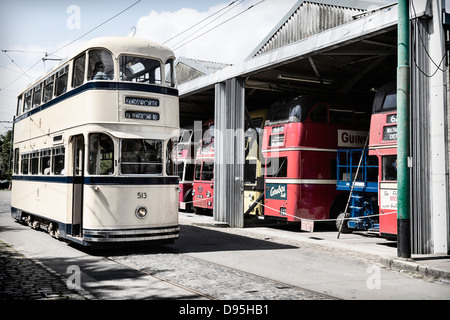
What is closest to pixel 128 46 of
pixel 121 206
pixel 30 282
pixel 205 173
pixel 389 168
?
pixel 121 206

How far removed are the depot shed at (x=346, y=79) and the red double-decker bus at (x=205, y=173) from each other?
2047 mm

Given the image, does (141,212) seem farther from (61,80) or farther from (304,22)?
(304,22)

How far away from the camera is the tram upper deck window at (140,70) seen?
36.2 feet

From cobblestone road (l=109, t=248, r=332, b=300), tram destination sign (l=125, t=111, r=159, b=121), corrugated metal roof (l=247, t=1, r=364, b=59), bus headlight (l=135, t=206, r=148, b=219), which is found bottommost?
cobblestone road (l=109, t=248, r=332, b=300)

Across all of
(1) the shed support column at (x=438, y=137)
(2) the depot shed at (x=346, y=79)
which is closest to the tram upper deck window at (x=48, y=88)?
(2) the depot shed at (x=346, y=79)

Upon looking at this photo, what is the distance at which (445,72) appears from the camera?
37.1 ft

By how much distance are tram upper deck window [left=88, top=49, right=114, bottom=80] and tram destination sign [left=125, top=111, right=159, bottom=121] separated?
93cm

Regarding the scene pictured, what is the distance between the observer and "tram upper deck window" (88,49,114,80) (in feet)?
36.0

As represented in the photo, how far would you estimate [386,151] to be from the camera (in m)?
12.9

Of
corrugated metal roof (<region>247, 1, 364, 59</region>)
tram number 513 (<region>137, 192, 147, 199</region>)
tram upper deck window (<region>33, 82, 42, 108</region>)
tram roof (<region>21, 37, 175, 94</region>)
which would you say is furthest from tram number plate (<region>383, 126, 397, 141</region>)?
tram upper deck window (<region>33, 82, 42, 108</region>)

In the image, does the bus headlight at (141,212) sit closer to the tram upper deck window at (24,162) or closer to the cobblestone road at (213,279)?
Answer: the cobblestone road at (213,279)

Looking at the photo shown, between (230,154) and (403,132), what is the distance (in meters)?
8.60

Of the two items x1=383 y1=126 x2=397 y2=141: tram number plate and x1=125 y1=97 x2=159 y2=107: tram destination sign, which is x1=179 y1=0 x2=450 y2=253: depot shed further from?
x1=125 y1=97 x2=159 y2=107: tram destination sign

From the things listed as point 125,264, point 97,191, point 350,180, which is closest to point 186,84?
point 350,180
